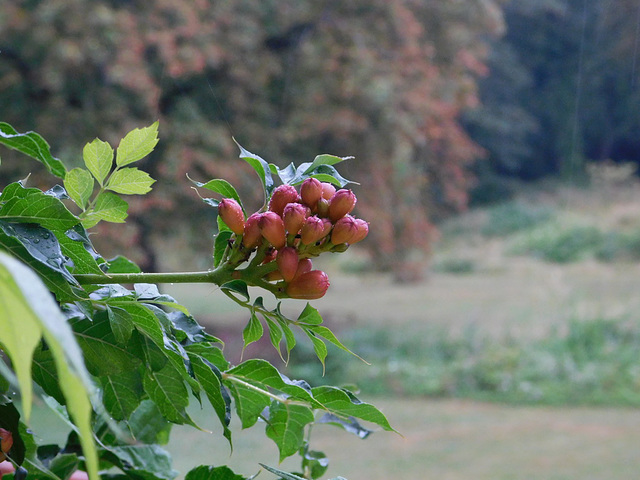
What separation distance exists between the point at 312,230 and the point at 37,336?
14cm

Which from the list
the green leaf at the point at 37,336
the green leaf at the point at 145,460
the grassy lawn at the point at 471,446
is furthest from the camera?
the grassy lawn at the point at 471,446

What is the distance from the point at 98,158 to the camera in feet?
0.80

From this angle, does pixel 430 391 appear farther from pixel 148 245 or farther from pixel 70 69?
pixel 70 69

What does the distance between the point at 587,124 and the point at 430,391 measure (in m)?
5.90

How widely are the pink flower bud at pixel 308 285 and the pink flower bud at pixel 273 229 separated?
1 centimetres

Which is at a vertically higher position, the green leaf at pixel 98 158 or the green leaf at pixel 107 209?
the green leaf at pixel 98 158

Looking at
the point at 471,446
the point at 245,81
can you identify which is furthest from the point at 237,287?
the point at 245,81

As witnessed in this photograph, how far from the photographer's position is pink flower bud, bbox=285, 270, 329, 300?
0.22m

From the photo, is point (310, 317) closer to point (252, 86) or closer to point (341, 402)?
point (341, 402)

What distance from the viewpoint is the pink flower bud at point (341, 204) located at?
0.22 m

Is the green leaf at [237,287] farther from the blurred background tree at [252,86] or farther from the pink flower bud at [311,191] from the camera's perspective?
the blurred background tree at [252,86]

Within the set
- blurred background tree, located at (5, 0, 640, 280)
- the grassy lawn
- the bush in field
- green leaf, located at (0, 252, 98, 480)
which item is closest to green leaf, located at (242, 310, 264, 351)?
the bush in field

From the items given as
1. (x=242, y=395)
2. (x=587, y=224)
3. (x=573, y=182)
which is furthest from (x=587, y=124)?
(x=242, y=395)

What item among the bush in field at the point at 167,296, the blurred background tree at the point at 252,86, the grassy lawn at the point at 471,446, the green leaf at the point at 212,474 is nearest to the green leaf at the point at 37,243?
the bush in field at the point at 167,296
